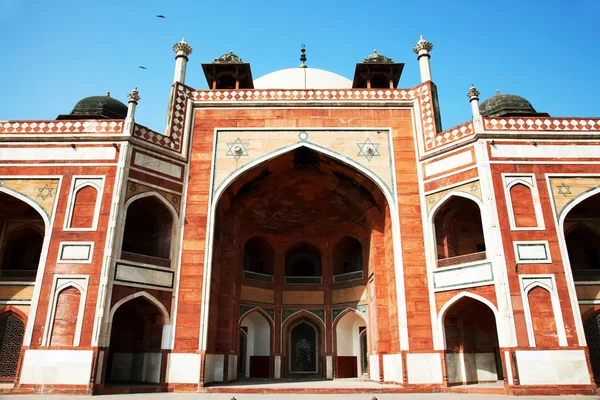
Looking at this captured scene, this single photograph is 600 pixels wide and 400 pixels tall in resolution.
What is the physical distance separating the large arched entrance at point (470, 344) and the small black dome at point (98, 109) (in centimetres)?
1404

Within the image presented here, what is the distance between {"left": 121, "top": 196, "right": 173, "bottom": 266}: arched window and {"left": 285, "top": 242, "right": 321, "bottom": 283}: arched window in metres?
6.49

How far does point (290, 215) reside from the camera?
1867 cm

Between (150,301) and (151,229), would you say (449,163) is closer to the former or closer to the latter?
(150,301)

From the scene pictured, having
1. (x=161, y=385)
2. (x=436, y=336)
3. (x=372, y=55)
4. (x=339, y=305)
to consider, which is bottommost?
(x=161, y=385)

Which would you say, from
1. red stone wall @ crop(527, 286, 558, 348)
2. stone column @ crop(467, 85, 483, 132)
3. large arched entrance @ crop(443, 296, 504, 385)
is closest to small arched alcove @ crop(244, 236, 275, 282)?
large arched entrance @ crop(443, 296, 504, 385)

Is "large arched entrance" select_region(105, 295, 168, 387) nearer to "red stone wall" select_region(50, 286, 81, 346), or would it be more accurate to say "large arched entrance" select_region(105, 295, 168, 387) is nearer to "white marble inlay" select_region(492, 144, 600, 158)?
"red stone wall" select_region(50, 286, 81, 346)

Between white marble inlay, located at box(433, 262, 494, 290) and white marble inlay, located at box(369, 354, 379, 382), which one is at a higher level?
white marble inlay, located at box(433, 262, 494, 290)

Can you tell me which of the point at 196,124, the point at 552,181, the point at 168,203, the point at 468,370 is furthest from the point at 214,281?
the point at 552,181

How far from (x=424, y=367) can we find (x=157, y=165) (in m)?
9.45

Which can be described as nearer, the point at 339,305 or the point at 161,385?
the point at 161,385

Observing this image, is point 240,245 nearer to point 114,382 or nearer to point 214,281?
point 214,281

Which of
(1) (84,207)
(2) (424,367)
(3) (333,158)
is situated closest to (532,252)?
(2) (424,367)

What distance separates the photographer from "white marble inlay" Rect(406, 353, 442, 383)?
39.9 feet

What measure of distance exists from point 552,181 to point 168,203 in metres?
10.9
